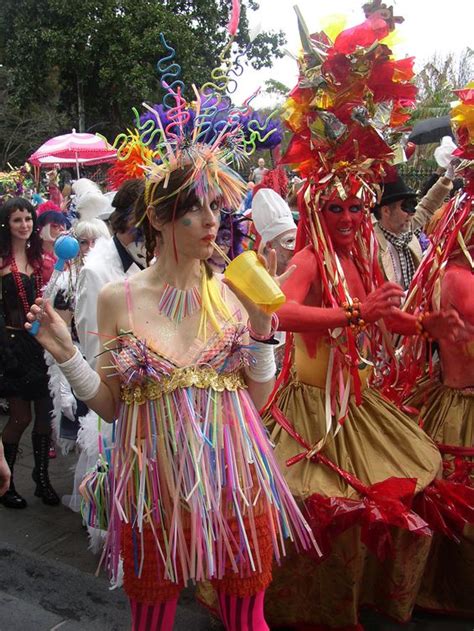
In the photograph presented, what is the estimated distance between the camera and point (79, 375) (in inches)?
73.2

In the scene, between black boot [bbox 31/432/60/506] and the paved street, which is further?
black boot [bbox 31/432/60/506]

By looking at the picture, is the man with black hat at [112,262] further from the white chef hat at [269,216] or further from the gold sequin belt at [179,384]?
the white chef hat at [269,216]

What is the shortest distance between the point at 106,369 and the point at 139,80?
15.8 metres

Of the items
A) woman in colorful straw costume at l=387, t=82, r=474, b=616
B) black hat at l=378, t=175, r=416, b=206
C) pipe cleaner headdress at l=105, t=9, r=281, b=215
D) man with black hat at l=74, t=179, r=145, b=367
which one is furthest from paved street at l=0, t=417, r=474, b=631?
black hat at l=378, t=175, r=416, b=206

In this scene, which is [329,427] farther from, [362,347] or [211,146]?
[211,146]

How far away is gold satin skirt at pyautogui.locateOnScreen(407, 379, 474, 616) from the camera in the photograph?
9.31 feet

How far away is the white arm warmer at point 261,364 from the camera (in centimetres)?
192

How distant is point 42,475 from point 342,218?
8.39 ft

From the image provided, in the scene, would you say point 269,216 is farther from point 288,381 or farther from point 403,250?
point 288,381

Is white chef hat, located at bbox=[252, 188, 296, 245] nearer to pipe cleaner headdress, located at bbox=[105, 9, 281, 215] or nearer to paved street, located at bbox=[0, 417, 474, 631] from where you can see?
pipe cleaner headdress, located at bbox=[105, 9, 281, 215]

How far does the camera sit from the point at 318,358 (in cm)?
278

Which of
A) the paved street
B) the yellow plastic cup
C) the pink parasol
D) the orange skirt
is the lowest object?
the paved street

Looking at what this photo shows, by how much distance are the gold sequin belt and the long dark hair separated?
2513 mm

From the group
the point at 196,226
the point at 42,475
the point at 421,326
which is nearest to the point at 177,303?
the point at 196,226
